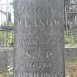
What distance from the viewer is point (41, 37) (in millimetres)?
2533

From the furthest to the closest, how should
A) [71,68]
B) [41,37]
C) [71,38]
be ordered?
[71,38] < [71,68] < [41,37]

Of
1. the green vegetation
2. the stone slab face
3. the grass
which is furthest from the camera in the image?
the green vegetation

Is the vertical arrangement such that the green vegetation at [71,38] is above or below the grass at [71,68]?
above

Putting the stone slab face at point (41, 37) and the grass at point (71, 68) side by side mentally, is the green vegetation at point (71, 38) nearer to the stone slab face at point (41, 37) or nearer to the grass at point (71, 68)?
the grass at point (71, 68)

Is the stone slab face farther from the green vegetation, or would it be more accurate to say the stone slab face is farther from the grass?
the green vegetation

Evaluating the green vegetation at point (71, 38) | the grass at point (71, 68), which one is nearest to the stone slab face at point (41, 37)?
the grass at point (71, 68)

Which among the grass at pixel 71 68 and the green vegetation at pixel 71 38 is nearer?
the grass at pixel 71 68

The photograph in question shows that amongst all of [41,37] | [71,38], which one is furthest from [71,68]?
[41,37]

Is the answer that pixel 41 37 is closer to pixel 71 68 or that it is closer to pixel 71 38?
pixel 71 68

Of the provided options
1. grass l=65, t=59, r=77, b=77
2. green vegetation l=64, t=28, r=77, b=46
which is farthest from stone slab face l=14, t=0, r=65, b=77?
green vegetation l=64, t=28, r=77, b=46

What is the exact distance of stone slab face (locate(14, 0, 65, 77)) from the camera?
2.53 metres

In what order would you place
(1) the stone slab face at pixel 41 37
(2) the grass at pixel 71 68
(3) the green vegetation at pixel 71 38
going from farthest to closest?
(3) the green vegetation at pixel 71 38 < (2) the grass at pixel 71 68 < (1) the stone slab face at pixel 41 37

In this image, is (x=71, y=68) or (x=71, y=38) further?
(x=71, y=38)

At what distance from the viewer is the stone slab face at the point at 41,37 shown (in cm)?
253
